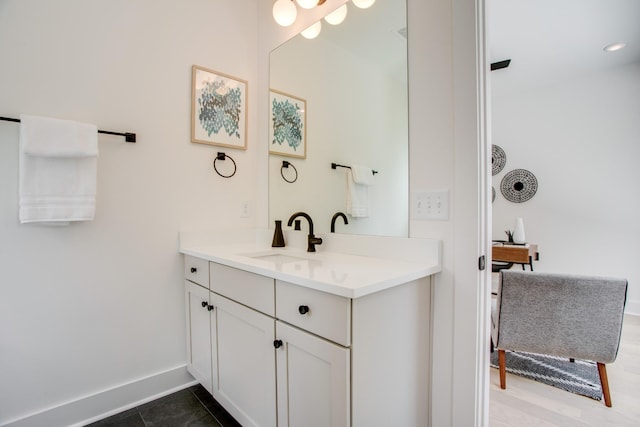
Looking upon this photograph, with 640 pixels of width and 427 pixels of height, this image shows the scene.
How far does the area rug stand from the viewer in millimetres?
1864

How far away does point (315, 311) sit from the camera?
3.24 feet

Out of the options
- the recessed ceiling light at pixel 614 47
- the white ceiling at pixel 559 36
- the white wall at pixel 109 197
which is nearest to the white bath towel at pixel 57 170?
the white wall at pixel 109 197

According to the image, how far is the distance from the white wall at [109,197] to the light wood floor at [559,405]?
188 cm

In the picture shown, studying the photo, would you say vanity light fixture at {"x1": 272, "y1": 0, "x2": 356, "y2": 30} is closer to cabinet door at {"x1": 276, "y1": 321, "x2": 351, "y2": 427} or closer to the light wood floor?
cabinet door at {"x1": 276, "y1": 321, "x2": 351, "y2": 427}

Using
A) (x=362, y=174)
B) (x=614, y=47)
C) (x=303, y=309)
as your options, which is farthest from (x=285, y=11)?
(x=614, y=47)

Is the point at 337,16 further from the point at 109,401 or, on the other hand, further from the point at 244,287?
the point at 109,401

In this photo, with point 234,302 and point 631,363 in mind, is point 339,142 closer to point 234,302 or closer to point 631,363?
point 234,302

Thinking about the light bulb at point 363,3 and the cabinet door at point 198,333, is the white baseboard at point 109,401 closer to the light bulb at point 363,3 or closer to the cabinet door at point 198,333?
the cabinet door at point 198,333

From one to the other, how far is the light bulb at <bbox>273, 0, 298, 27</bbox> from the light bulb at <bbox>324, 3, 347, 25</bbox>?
196 mm

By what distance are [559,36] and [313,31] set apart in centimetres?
232

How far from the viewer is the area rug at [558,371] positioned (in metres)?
1.86

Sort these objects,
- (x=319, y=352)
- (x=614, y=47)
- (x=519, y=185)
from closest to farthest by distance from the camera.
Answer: (x=319, y=352) → (x=614, y=47) → (x=519, y=185)

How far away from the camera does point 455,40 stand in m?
1.17

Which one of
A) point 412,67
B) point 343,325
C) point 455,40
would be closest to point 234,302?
point 343,325
